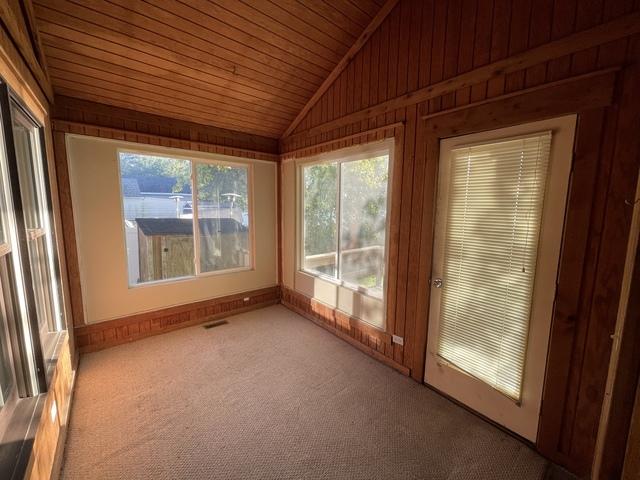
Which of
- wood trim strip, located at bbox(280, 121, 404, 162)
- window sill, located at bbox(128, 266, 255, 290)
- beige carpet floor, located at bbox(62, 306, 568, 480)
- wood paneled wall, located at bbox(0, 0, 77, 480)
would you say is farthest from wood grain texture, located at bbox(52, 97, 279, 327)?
beige carpet floor, located at bbox(62, 306, 568, 480)

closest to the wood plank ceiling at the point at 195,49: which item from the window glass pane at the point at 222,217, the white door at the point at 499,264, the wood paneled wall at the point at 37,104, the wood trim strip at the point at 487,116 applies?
the wood paneled wall at the point at 37,104

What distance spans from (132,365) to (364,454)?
224 centimetres

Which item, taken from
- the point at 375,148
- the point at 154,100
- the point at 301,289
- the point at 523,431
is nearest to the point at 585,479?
the point at 523,431

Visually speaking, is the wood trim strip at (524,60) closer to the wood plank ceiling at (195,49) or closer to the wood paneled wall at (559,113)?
the wood paneled wall at (559,113)

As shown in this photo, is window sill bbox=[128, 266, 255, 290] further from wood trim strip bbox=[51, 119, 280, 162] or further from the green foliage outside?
wood trim strip bbox=[51, 119, 280, 162]

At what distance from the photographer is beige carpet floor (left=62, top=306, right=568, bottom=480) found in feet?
5.41

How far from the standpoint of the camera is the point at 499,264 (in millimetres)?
1900

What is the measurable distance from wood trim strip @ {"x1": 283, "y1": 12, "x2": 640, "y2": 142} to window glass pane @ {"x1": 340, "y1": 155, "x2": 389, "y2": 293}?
1.62 feet

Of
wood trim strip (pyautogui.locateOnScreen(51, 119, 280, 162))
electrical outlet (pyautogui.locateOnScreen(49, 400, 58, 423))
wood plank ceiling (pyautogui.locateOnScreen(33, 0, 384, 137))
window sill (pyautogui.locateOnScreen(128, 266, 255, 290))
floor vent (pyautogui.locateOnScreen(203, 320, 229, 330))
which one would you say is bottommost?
floor vent (pyautogui.locateOnScreen(203, 320, 229, 330))

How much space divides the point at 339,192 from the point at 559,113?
6.50 feet

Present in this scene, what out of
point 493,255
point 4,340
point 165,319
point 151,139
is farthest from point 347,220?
point 4,340

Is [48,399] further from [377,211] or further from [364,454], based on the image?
[377,211]

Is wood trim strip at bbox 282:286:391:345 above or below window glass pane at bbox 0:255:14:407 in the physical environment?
below

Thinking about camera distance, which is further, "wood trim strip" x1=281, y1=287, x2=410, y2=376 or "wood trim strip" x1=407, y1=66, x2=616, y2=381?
"wood trim strip" x1=281, y1=287, x2=410, y2=376
